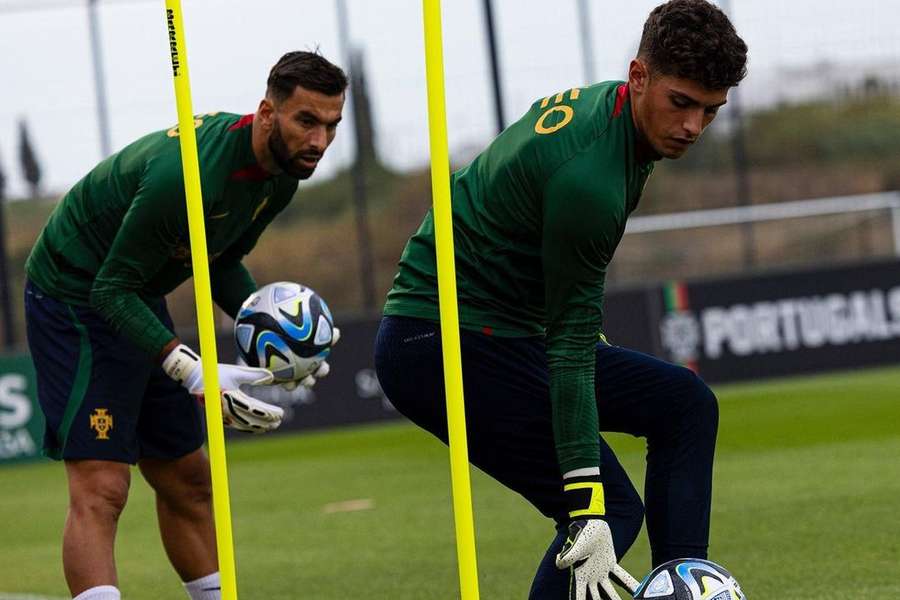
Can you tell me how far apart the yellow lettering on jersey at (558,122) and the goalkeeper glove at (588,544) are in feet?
3.12

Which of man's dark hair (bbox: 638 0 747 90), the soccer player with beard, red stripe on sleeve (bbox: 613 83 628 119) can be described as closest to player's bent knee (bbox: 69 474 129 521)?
the soccer player with beard

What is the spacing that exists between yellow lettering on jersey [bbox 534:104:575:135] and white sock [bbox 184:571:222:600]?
2708 mm

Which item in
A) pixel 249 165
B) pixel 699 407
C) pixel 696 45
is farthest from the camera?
pixel 249 165

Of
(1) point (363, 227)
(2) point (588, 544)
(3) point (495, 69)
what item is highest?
(3) point (495, 69)

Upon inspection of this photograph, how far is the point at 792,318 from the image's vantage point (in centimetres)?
1692

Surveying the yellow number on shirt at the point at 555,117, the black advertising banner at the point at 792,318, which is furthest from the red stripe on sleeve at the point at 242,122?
the black advertising banner at the point at 792,318

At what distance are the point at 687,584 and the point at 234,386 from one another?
1670 millimetres

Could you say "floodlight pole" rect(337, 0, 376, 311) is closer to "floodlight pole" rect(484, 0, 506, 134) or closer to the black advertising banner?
"floodlight pole" rect(484, 0, 506, 134)

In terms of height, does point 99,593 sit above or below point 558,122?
below

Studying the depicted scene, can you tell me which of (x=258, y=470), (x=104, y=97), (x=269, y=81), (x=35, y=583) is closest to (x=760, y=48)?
(x=104, y=97)

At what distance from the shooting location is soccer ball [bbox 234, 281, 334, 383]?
5484 millimetres

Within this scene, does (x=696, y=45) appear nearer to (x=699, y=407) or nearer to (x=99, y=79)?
(x=699, y=407)

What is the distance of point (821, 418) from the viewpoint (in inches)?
516

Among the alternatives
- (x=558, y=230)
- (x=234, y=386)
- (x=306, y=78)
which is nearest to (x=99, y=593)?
(x=234, y=386)
